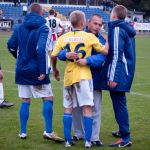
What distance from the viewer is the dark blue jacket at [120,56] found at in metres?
7.30

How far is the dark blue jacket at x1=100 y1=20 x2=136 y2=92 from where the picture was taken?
7297mm

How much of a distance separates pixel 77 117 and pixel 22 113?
0.86m

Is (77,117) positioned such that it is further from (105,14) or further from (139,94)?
(105,14)

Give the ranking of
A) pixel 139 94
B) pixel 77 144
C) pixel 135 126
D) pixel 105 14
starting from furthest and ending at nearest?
pixel 105 14, pixel 139 94, pixel 135 126, pixel 77 144

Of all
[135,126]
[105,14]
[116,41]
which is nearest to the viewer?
[116,41]

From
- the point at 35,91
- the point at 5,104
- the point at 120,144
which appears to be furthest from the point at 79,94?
the point at 5,104

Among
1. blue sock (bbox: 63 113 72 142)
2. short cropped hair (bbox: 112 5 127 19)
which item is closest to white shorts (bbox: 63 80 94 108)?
blue sock (bbox: 63 113 72 142)

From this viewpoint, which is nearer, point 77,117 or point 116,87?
point 116,87

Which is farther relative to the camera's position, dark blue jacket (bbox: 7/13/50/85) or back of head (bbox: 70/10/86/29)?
dark blue jacket (bbox: 7/13/50/85)

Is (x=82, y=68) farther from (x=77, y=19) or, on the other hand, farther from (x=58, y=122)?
(x=58, y=122)

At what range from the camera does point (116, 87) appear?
733cm

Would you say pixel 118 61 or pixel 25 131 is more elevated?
pixel 118 61

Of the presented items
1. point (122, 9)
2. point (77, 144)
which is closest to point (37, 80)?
point (77, 144)

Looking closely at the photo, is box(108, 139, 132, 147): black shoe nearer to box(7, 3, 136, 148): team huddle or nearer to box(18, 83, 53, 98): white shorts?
box(7, 3, 136, 148): team huddle
